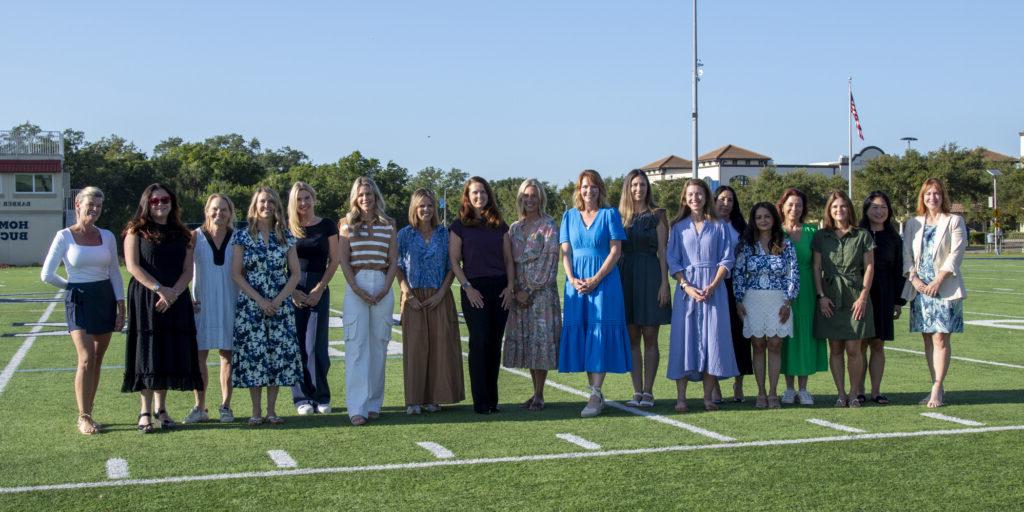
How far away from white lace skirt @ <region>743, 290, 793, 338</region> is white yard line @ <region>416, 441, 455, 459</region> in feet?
9.90

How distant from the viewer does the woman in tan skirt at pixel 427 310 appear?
8.91 m

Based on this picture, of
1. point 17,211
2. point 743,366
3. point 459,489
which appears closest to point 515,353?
point 743,366

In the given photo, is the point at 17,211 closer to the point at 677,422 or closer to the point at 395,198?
the point at 395,198

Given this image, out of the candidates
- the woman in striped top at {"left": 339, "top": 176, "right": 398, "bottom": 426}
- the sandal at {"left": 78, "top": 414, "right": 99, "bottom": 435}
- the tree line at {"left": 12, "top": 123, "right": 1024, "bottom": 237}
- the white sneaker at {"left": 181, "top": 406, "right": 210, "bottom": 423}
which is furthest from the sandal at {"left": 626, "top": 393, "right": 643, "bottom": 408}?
the tree line at {"left": 12, "top": 123, "right": 1024, "bottom": 237}

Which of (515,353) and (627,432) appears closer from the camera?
(627,432)

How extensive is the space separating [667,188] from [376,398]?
257 feet

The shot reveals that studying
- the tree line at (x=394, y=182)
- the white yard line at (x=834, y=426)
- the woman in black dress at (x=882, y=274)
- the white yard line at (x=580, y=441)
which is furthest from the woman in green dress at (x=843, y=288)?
the tree line at (x=394, y=182)

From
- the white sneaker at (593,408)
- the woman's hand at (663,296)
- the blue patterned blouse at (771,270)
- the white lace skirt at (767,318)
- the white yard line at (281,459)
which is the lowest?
the white yard line at (281,459)

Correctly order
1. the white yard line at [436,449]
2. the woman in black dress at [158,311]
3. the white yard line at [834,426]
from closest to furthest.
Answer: the white yard line at [436,449]
the white yard line at [834,426]
the woman in black dress at [158,311]

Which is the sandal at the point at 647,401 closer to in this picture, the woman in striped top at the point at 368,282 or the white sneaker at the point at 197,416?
the woman in striped top at the point at 368,282

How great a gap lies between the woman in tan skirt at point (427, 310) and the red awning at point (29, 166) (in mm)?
59022

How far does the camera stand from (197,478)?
20.9 feet

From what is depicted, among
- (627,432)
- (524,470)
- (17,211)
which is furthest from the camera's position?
(17,211)

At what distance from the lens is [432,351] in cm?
899
